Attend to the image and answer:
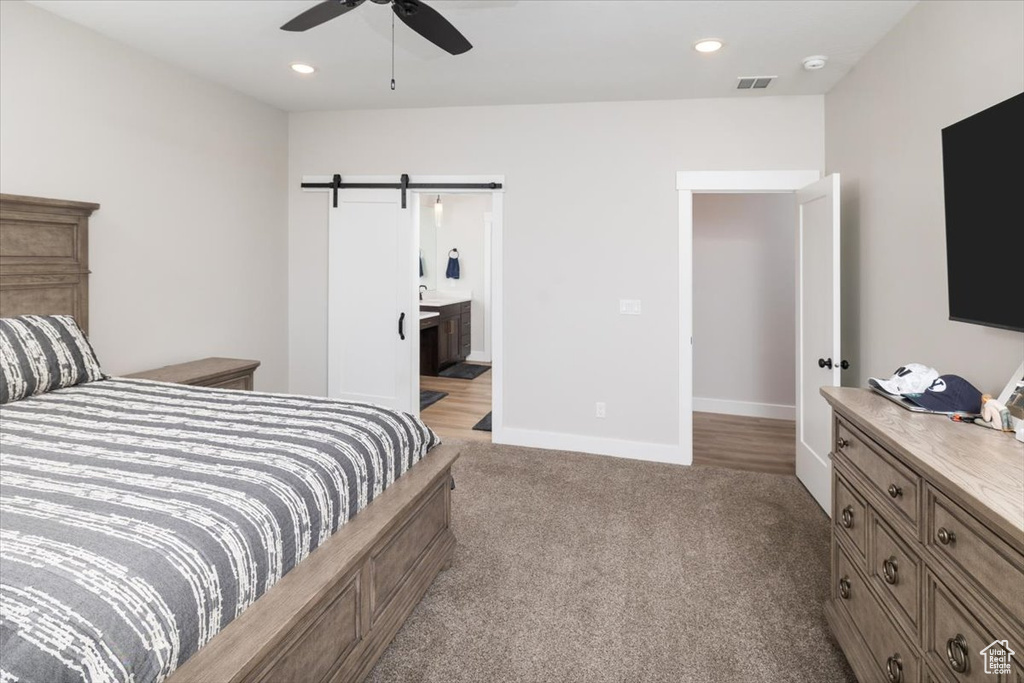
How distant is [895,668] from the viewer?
1.40 metres

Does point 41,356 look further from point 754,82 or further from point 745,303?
point 745,303

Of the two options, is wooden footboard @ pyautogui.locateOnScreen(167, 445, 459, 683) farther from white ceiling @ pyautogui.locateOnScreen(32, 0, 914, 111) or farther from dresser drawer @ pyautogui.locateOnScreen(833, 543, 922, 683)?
white ceiling @ pyautogui.locateOnScreen(32, 0, 914, 111)

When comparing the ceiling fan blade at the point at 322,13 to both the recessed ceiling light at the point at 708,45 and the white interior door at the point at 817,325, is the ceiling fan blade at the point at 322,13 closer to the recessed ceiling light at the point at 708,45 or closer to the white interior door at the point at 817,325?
the recessed ceiling light at the point at 708,45

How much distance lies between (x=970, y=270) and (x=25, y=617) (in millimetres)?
2644

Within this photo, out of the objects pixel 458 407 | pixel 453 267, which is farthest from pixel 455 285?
pixel 458 407

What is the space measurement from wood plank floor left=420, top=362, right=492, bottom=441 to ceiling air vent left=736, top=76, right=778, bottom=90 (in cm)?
319

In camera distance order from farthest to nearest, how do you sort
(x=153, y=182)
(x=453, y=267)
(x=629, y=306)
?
(x=453, y=267) → (x=629, y=306) → (x=153, y=182)

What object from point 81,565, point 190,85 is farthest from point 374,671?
point 190,85

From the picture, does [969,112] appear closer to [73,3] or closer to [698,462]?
[698,462]

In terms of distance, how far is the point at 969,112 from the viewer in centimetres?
206

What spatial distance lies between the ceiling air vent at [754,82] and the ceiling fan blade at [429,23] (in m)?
2.13

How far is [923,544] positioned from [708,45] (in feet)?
8.90

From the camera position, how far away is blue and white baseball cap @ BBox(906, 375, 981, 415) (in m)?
1.64

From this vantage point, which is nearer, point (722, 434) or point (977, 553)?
point (977, 553)
